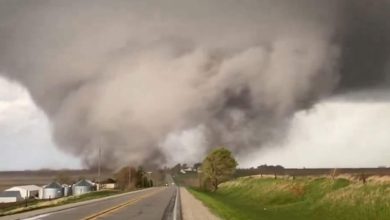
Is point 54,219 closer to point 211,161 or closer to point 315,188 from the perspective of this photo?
point 315,188

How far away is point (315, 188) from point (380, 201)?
2012 centimetres

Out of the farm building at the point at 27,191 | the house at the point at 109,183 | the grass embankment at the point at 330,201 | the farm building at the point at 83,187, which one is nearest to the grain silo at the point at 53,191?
the farm building at the point at 83,187

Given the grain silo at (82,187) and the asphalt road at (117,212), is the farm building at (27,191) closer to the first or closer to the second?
the grain silo at (82,187)

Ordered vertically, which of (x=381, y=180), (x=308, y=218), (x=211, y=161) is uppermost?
(x=211, y=161)

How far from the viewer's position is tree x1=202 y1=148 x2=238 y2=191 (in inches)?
5369

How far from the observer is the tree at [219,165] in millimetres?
136375

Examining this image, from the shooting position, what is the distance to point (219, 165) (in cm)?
13612

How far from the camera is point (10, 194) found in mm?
156000

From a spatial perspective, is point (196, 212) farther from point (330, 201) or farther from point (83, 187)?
point (83, 187)

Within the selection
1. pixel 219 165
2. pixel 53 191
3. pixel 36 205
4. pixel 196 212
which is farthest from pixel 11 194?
pixel 196 212

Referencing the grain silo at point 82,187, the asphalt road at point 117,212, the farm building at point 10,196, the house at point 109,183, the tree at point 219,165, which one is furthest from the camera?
the house at point 109,183

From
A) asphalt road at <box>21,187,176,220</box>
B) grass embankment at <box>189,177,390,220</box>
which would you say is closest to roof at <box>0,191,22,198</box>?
asphalt road at <box>21,187,176,220</box>

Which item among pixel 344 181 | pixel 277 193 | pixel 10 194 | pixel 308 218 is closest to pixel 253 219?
pixel 308 218

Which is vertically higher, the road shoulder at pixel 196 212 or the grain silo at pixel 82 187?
the grain silo at pixel 82 187
